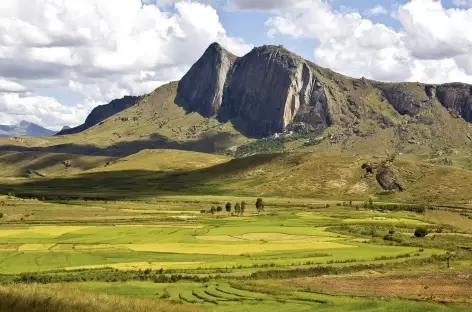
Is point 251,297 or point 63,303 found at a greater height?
point 63,303

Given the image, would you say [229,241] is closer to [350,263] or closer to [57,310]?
[350,263]

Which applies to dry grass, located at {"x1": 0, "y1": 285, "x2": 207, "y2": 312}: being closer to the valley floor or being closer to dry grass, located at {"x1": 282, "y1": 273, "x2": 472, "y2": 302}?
the valley floor

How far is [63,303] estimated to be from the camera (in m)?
25.4

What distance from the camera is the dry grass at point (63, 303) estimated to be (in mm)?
24500

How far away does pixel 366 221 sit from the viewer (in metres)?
150

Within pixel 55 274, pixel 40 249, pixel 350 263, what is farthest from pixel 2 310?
pixel 40 249

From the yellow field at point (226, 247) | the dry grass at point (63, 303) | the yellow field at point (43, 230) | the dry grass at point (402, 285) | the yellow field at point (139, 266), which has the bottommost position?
the yellow field at point (139, 266)

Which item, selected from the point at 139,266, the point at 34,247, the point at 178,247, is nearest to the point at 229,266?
the point at 139,266

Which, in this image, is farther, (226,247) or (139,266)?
(226,247)

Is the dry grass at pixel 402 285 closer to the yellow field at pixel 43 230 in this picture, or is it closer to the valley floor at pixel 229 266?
the valley floor at pixel 229 266

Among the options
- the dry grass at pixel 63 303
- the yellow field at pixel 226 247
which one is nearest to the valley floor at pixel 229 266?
the dry grass at pixel 63 303

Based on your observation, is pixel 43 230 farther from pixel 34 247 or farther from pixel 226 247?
pixel 226 247

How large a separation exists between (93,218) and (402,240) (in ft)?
269

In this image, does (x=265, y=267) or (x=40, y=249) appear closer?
(x=265, y=267)
